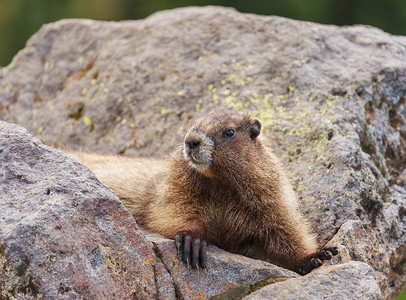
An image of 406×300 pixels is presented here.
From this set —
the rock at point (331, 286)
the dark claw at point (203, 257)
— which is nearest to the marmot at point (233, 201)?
the dark claw at point (203, 257)

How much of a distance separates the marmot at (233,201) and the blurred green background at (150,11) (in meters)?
11.8

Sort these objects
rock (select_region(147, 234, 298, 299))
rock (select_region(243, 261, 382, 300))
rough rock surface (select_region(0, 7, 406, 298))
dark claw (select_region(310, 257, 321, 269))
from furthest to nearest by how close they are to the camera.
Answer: rough rock surface (select_region(0, 7, 406, 298)) < dark claw (select_region(310, 257, 321, 269)) < rock (select_region(147, 234, 298, 299)) < rock (select_region(243, 261, 382, 300))

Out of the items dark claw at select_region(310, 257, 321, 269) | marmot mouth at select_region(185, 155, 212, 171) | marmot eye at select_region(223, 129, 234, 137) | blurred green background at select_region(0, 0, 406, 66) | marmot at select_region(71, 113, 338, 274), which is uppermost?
marmot eye at select_region(223, 129, 234, 137)

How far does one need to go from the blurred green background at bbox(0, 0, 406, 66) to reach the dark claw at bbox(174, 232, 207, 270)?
12929 millimetres

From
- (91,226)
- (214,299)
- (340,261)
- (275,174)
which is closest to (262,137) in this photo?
(275,174)

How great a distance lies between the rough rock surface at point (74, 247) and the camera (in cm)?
406

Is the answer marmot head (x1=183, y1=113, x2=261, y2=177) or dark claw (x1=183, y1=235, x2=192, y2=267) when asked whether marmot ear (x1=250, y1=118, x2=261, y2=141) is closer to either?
marmot head (x1=183, y1=113, x2=261, y2=177)

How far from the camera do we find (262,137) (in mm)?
6617

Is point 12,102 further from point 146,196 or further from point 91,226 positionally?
point 91,226

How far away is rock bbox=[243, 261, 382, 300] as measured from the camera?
15.2ft

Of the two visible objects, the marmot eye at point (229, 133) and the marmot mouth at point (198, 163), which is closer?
the marmot mouth at point (198, 163)

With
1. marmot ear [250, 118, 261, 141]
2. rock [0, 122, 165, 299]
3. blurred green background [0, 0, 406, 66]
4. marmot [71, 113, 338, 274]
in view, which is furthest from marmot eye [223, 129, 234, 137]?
blurred green background [0, 0, 406, 66]

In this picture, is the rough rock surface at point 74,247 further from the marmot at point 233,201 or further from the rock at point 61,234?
the marmot at point 233,201

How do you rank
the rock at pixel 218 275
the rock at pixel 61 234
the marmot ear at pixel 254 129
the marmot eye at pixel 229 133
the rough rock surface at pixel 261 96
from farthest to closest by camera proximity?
the rough rock surface at pixel 261 96 < the marmot ear at pixel 254 129 < the marmot eye at pixel 229 133 < the rock at pixel 218 275 < the rock at pixel 61 234
